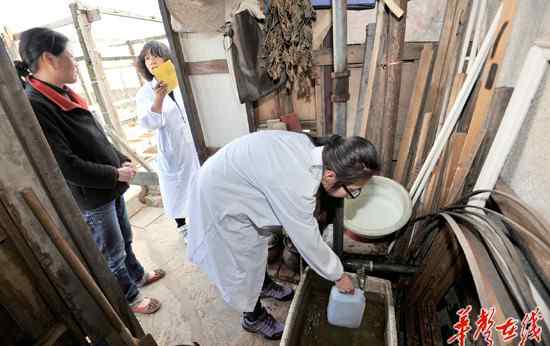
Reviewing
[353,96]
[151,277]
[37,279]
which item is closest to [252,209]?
[37,279]

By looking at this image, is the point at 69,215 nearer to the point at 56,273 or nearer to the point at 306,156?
the point at 56,273

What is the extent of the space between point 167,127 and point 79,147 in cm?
82

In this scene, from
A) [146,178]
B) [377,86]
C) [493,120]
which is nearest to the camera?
[493,120]

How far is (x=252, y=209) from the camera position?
1283mm

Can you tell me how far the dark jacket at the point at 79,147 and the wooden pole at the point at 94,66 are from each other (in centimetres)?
212

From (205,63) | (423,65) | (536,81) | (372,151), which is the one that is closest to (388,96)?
(423,65)

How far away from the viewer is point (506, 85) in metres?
1.42

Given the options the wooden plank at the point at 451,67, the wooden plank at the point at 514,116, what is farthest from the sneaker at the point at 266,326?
the wooden plank at the point at 451,67

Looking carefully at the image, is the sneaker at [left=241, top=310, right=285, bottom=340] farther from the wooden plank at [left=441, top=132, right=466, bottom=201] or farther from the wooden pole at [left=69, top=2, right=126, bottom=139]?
the wooden pole at [left=69, top=2, right=126, bottom=139]

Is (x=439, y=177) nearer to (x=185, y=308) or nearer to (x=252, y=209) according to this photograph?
(x=252, y=209)

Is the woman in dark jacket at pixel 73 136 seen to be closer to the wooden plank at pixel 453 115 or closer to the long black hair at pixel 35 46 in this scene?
the long black hair at pixel 35 46

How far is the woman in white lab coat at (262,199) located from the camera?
3.60ft

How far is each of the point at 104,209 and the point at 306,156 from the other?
4.37 ft

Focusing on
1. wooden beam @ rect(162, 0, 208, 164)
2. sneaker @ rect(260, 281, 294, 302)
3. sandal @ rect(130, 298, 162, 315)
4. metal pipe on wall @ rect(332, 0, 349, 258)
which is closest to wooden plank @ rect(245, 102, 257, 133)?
wooden beam @ rect(162, 0, 208, 164)
